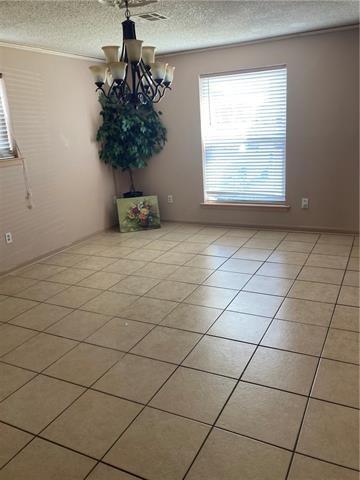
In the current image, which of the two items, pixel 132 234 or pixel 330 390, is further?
pixel 132 234

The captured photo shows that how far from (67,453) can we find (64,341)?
0.97 metres

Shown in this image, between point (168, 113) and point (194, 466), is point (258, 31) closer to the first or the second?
Answer: point (168, 113)

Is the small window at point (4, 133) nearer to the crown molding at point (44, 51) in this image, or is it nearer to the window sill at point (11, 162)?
the window sill at point (11, 162)

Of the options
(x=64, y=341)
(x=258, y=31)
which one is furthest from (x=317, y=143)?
(x=64, y=341)

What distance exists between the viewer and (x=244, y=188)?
4.97 m

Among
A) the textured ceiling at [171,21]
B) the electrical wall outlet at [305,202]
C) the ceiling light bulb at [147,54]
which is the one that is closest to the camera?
the ceiling light bulb at [147,54]

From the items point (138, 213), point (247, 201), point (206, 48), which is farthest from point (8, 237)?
point (206, 48)

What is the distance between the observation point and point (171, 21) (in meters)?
3.30

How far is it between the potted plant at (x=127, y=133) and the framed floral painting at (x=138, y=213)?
45 centimetres

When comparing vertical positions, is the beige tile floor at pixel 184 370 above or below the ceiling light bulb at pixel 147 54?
below

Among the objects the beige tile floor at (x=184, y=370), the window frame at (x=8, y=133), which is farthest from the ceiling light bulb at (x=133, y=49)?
the window frame at (x=8, y=133)

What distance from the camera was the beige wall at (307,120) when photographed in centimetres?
412

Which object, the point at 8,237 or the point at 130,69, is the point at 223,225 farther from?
the point at 130,69

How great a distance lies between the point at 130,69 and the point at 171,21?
3.17ft
